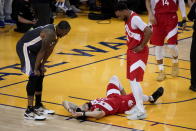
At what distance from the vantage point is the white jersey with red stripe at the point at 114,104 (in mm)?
7867

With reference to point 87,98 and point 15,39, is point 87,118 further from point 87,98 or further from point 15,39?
point 15,39

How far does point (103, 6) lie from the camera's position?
16797 mm

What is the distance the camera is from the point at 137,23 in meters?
7.66

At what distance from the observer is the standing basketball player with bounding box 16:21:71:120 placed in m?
7.45

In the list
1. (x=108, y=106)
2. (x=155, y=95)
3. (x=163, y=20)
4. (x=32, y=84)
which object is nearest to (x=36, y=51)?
(x=32, y=84)

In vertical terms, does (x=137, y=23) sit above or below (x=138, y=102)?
above

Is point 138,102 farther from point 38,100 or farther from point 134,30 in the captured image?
point 38,100

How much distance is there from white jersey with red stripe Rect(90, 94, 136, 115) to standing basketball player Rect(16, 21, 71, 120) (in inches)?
33.3

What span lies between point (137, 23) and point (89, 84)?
233 centimetres

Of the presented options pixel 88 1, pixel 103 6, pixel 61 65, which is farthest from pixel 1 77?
pixel 88 1

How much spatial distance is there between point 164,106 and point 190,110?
43cm

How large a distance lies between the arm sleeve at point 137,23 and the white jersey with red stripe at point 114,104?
3.64ft

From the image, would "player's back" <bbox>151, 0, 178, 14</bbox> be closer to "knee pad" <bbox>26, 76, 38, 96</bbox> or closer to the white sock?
the white sock

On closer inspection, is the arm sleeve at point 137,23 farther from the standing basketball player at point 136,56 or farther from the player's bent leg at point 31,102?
the player's bent leg at point 31,102
